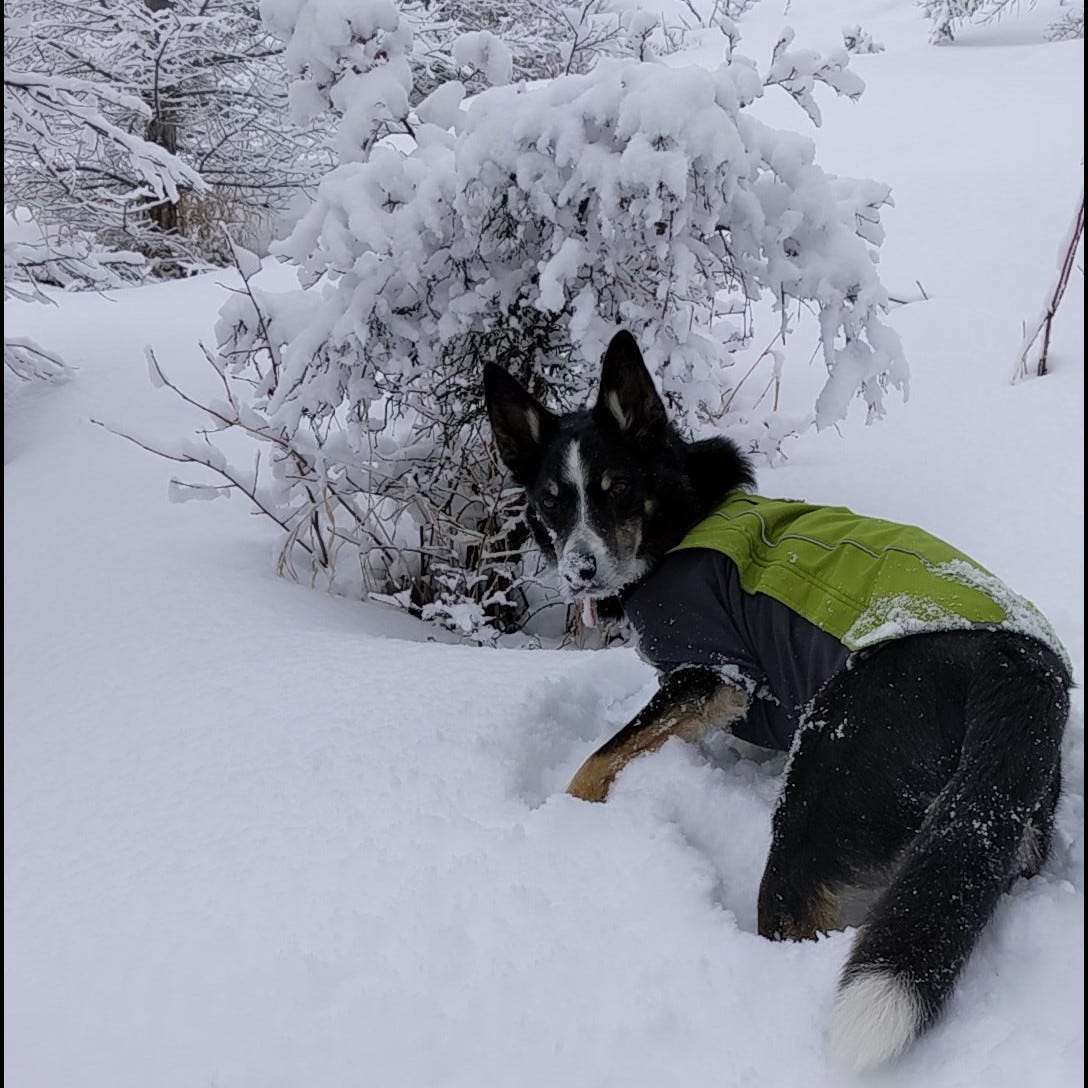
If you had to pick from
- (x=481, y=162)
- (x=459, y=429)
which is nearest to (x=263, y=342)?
(x=459, y=429)

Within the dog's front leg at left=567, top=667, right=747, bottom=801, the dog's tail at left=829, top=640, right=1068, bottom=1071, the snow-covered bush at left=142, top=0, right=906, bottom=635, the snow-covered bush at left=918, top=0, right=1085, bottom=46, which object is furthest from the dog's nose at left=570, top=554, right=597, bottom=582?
the snow-covered bush at left=918, top=0, right=1085, bottom=46

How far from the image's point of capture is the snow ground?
1.50 m

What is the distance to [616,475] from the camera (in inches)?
108

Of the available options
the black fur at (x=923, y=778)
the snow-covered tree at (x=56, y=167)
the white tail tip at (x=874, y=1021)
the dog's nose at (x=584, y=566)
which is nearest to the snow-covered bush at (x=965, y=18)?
the snow-covered tree at (x=56, y=167)

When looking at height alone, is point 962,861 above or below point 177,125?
below

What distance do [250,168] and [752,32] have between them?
12.2 m

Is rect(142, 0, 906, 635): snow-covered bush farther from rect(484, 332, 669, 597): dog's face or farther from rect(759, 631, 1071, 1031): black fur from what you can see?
rect(759, 631, 1071, 1031): black fur

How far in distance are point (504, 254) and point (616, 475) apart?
133cm

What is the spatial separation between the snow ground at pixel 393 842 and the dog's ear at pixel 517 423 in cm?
72

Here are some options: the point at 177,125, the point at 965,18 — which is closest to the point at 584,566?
the point at 177,125

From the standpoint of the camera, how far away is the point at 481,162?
3119mm

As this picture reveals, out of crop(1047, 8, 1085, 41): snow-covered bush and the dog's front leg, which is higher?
crop(1047, 8, 1085, 41): snow-covered bush

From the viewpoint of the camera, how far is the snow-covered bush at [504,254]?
3.05 m

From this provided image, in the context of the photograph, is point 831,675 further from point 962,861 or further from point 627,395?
point 627,395
